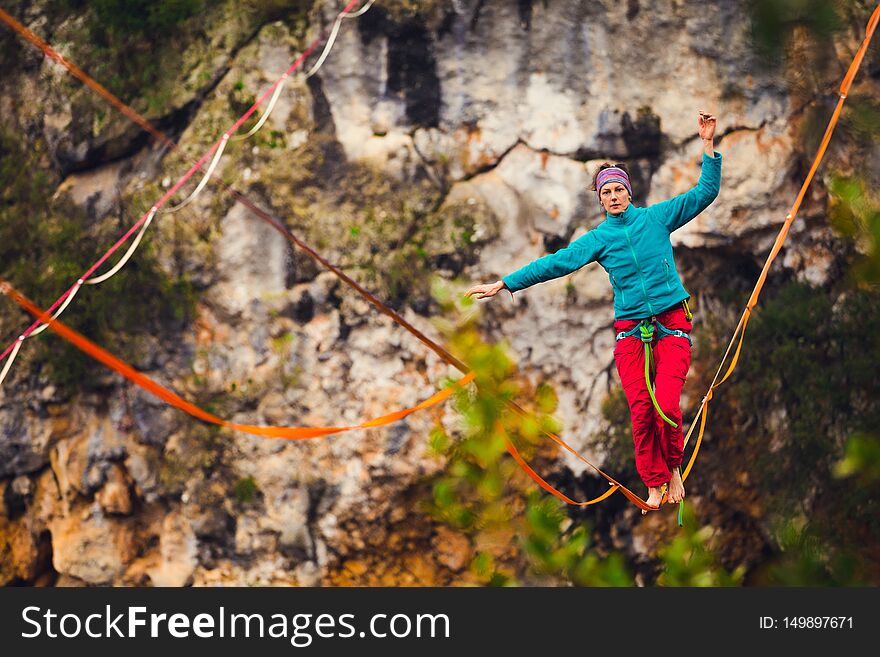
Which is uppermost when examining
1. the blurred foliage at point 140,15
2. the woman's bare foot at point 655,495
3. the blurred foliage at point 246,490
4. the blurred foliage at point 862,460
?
the blurred foliage at point 140,15

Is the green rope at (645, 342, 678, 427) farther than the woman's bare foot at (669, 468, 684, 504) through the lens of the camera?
No

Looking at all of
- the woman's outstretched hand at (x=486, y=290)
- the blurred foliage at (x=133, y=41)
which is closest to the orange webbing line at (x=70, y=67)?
the blurred foliage at (x=133, y=41)

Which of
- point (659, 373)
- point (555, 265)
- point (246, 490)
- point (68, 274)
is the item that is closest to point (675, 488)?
point (659, 373)

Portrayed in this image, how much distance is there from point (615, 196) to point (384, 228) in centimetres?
430

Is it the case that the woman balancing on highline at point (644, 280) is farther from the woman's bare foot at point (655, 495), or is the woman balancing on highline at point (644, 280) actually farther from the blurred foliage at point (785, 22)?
the blurred foliage at point (785, 22)

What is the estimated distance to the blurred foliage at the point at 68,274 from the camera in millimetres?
→ 9148

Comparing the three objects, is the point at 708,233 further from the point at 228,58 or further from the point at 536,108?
the point at 228,58

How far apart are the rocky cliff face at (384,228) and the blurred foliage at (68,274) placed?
0.15 m

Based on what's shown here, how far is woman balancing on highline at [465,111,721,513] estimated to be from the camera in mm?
4754

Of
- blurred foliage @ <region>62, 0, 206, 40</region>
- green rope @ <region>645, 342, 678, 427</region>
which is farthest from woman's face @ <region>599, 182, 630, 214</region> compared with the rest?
blurred foliage @ <region>62, 0, 206, 40</region>

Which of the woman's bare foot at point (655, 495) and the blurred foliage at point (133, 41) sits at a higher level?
the blurred foliage at point (133, 41)

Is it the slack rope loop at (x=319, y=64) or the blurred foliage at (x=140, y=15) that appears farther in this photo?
the blurred foliage at (x=140, y=15)

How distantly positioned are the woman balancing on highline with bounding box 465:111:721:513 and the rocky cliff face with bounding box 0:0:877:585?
3810 millimetres

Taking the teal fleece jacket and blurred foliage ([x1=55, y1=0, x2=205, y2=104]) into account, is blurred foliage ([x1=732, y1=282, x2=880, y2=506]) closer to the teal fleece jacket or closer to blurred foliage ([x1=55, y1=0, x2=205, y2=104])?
the teal fleece jacket
